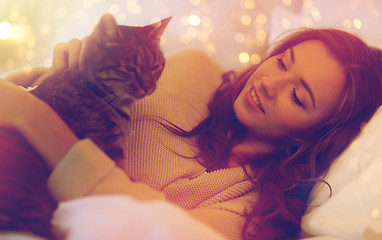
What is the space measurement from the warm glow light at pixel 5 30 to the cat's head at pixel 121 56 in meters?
0.15

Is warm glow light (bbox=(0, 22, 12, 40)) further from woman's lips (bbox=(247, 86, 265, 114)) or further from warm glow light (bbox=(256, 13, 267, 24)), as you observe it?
warm glow light (bbox=(256, 13, 267, 24))

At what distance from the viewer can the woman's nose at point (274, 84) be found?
1.95 ft

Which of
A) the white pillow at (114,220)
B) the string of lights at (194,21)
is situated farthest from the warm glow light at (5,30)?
the white pillow at (114,220)

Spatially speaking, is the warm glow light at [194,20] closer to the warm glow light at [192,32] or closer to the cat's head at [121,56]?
the warm glow light at [192,32]

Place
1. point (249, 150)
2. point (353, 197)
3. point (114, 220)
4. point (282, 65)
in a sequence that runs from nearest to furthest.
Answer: point (114, 220) → point (353, 197) → point (282, 65) → point (249, 150)

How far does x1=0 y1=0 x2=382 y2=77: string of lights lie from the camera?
0.39 meters

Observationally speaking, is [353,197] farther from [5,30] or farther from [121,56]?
[5,30]

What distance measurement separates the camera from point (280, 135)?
674 millimetres

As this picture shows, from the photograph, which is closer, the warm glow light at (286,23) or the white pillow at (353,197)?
the white pillow at (353,197)

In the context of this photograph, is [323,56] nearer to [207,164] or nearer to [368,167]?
[368,167]

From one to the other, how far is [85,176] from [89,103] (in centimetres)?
8

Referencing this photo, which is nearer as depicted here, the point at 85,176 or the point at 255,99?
the point at 85,176

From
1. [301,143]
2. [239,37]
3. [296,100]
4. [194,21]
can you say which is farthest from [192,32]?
[301,143]

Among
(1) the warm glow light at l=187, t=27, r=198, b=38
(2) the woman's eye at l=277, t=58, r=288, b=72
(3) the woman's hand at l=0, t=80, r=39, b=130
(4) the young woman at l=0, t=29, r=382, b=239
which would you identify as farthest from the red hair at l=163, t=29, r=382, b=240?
(3) the woman's hand at l=0, t=80, r=39, b=130
